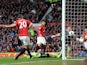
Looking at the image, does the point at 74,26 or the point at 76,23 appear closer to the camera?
the point at 76,23

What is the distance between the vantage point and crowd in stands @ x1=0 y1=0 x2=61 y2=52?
1897 cm

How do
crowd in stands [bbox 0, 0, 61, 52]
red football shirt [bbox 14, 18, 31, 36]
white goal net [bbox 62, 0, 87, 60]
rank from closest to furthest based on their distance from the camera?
1. red football shirt [bbox 14, 18, 31, 36]
2. white goal net [bbox 62, 0, 87, 60]
3. crowd in stands [bbox 0, 0, 61, 52]

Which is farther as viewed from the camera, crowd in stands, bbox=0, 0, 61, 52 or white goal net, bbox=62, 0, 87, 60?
crowd in stands, bbox=0, 0, 61, 52

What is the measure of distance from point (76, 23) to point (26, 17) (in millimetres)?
7412

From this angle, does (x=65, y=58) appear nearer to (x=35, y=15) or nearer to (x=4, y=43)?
(x=4, y=43)

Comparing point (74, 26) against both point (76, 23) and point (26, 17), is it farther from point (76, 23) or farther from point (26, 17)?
point (26, 17)

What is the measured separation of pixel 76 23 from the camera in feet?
54.0

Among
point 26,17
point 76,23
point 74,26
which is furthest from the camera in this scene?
point 26,17

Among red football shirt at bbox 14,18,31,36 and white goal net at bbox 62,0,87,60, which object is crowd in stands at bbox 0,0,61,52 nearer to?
white goal net at bbox 62,0,87,60

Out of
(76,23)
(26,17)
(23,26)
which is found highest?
(26,17)

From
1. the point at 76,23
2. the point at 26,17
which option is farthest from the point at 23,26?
the point at 26,17

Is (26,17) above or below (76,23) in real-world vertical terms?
above

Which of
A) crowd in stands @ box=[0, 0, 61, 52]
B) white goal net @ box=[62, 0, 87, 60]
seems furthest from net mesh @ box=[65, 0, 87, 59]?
crowd in stands @ box=[0, 0, 61, 52]

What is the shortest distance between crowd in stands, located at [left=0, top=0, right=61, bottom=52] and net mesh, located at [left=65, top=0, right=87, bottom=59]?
2.00 metres
